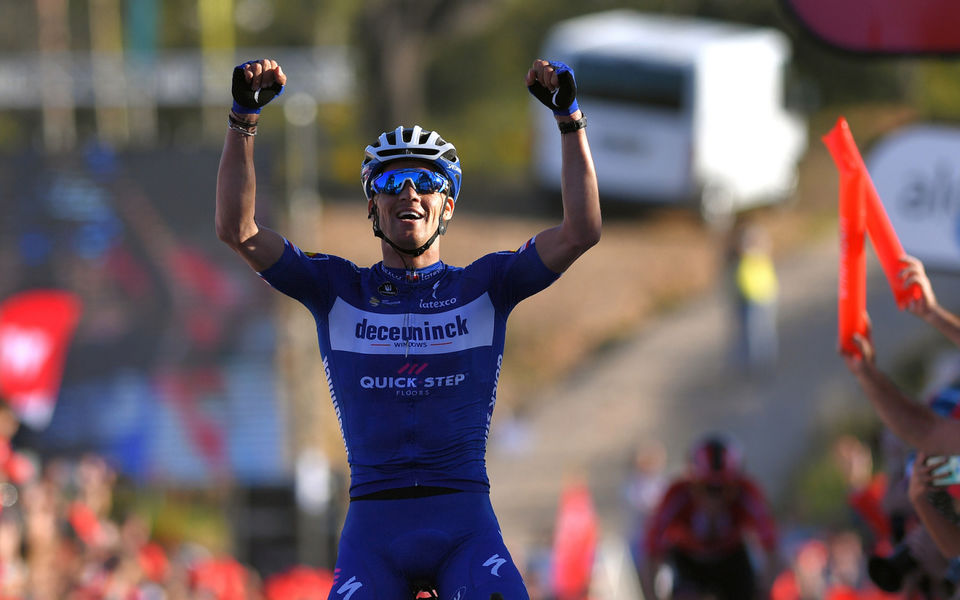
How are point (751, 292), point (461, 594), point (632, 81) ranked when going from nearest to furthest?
point (461, 594), point (751, 292), point (632, 81)

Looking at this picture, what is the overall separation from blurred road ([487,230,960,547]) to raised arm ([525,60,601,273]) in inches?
537

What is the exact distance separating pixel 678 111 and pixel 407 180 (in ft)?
78.2

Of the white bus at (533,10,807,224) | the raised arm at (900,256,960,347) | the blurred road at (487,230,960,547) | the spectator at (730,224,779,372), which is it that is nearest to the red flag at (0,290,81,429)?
the blurred road at (487,230,960,547)

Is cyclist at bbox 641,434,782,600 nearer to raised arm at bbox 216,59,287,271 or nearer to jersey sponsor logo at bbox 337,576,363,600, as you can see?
jersey sponsor logo at bbox 337,576,363,600

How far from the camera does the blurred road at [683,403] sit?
20625mm

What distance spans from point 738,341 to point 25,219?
34.9 ft

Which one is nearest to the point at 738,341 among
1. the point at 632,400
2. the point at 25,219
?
the point at 632,400

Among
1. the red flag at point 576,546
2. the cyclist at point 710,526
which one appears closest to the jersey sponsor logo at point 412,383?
the cyclist at point 710,526

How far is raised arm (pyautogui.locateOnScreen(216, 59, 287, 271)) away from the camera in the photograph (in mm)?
4918

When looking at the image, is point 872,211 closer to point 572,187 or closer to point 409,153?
point 572,187

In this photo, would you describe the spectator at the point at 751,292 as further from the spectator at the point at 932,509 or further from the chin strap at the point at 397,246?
the chin strap at the point at 397,246

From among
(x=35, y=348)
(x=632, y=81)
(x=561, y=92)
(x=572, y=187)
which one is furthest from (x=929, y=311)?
(x=632, y=81)

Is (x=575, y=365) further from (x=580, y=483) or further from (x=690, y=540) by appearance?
(x=690, y=540)

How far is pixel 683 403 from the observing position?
2258cm
